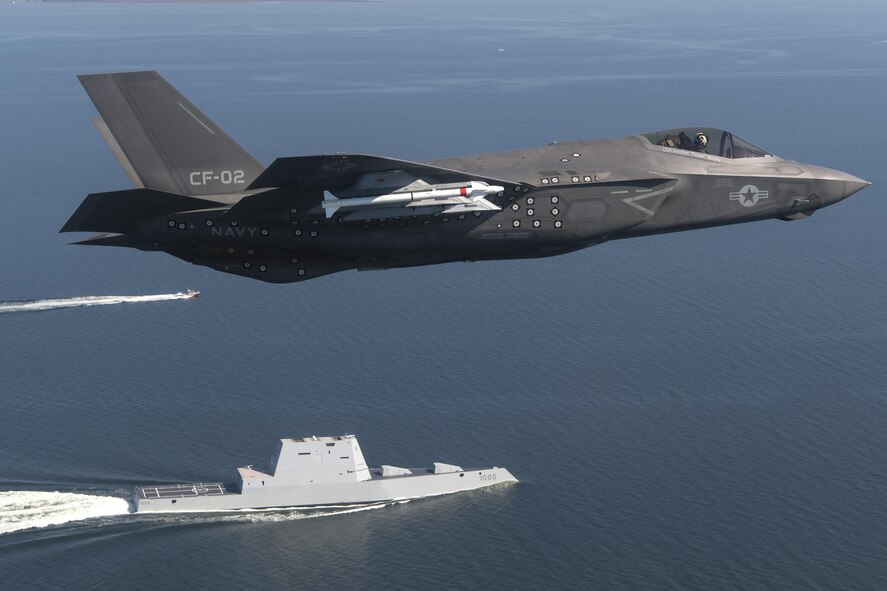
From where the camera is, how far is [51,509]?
131500mm

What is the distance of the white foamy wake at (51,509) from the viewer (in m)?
131

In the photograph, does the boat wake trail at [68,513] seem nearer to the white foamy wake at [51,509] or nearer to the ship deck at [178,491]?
the white foamy wake at [51,509]

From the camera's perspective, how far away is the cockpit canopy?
46812 millimetres

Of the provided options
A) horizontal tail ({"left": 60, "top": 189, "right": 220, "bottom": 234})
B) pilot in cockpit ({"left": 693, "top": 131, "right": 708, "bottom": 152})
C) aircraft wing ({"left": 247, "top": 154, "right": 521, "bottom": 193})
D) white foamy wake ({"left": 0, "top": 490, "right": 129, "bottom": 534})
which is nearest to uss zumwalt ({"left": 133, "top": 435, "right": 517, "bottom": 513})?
white foamy wake ({"left": 0, "top": 490, "right": 129, "bottom": 534})

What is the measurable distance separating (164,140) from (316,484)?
103405 mm

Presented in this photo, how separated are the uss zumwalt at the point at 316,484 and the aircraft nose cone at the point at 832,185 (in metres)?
89.2

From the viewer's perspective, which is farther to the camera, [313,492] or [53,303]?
[53,303]

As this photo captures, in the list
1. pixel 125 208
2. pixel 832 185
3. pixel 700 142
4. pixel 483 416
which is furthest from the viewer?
pixel 483 416

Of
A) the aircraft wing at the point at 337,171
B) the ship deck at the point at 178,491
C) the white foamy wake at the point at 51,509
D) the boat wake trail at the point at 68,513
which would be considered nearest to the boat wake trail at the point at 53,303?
the boat wake trail at the point at 68,513

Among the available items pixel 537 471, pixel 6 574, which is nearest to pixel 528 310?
pixel 537 471

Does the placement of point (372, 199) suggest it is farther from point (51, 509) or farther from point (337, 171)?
point (51, 509)

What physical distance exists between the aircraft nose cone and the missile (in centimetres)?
1428

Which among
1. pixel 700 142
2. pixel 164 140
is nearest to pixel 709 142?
pixel 700 142

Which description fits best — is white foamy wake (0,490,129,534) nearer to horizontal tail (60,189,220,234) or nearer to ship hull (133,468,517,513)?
ship hull (133,468,517,513)
